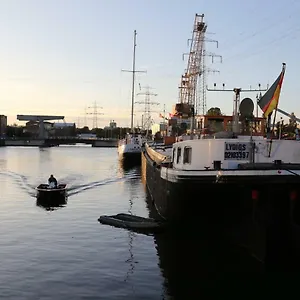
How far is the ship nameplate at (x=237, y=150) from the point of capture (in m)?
22.3

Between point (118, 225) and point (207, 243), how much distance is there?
696 centimetres

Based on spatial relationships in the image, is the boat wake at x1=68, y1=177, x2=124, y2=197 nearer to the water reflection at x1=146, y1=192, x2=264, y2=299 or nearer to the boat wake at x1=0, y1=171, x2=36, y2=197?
the boat wake at x1=0, y1=171, x2=36, y2=197

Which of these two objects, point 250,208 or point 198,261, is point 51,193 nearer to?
point 198,261

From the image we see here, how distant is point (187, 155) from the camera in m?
24.5

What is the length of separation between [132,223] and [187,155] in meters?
5.67

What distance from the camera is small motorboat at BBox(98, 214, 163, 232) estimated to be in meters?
26.8

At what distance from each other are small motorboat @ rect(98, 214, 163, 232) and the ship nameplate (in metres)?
6.31

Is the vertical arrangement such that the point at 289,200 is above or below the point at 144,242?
above

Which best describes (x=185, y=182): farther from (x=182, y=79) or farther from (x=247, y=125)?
(x=182, y=79)

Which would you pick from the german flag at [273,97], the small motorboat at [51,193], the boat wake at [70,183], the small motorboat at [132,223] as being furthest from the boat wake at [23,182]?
the german flag at [273,97]

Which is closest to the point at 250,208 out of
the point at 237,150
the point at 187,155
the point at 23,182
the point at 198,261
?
the point at 198,261

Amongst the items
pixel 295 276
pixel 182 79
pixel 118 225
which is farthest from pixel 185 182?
pixel 182 79

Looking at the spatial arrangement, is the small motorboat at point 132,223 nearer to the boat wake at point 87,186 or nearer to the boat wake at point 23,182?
the boat wake at point 87,186

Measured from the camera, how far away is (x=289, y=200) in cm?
1950
